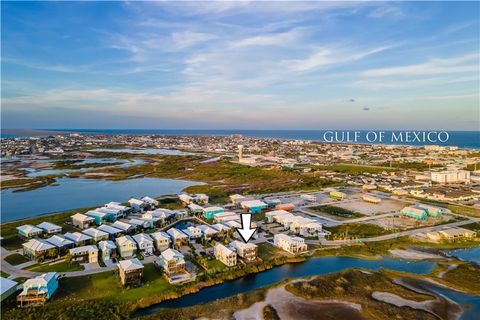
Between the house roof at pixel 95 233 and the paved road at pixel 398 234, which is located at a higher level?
the house roof at pixel 95 233

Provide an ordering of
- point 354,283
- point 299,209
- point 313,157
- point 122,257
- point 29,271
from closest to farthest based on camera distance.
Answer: point 354,283 → point 29,271 → point 122,257 → point 299,209 → point 313,157

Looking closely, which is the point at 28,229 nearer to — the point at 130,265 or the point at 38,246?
the point at 38,246

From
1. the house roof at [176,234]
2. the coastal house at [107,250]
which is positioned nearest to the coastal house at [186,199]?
the house roof at [176,234]

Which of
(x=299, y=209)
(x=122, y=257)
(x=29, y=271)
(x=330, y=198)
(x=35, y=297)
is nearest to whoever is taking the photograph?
(x=35, y=297)

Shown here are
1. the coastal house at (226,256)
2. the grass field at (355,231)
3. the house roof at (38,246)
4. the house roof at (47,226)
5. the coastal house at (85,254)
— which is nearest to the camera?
the coastal house at (226,256)

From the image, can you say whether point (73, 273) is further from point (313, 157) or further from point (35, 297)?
point (313, 157)

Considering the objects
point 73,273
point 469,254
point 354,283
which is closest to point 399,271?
point 354,283

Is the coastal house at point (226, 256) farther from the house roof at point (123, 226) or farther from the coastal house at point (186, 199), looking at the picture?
the coastal house at point (186, 199)

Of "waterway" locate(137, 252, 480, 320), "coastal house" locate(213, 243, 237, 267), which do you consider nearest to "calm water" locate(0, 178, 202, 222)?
"coastal house" locate(213, 243, 237, 267)
